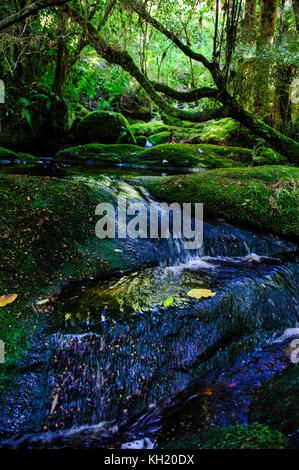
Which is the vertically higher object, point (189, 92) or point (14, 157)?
point (189, 92)

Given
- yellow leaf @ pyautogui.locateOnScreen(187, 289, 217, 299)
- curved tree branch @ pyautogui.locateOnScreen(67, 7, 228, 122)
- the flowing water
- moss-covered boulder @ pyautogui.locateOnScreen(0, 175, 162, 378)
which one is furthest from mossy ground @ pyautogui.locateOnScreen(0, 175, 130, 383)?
curved tree branch @ pyautogui.locateOnScreen(67, 7, 228, 122)

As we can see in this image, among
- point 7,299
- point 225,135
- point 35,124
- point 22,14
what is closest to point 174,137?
point 225,135

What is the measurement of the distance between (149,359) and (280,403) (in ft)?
3.38

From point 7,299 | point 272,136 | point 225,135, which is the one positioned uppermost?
point 225,135

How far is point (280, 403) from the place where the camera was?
6.84ft

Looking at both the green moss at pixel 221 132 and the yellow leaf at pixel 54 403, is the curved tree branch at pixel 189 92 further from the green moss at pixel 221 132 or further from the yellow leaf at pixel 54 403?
the yellow leaf at pixel 54 403

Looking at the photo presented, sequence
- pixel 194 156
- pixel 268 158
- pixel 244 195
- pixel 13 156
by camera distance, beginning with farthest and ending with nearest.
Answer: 1. pixel 194 156
2. pixel 268 158
3. pixel 13 156
4. pixel 244 195

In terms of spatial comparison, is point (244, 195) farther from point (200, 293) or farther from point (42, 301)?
point (42, 301)

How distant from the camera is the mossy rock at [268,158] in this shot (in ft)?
A: 26.3

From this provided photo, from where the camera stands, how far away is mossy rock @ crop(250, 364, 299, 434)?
1.86 meters

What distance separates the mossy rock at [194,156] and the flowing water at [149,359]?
5.67m

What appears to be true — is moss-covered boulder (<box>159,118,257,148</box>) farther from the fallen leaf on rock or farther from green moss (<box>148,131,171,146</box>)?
the fallen leaf on rock
